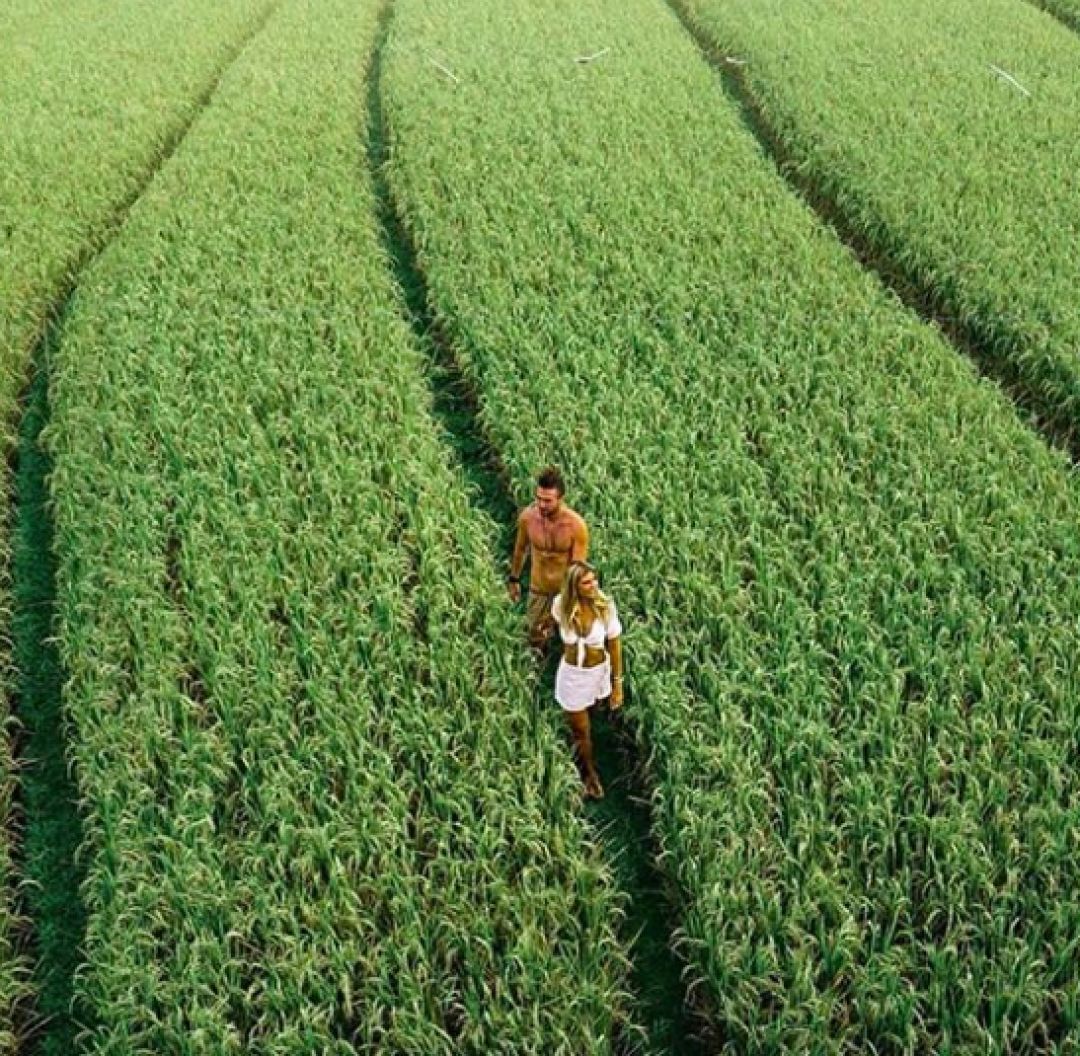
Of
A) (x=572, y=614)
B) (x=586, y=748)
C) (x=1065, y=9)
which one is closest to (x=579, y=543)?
(x=572, y=614)

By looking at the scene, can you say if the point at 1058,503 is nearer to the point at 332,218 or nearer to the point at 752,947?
the point at 752,947

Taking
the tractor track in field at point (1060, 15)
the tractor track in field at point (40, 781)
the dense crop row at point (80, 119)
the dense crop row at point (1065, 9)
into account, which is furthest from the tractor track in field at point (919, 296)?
the dense crop row at point (80, 119)

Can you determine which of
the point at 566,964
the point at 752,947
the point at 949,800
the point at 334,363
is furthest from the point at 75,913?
the point at 334,363

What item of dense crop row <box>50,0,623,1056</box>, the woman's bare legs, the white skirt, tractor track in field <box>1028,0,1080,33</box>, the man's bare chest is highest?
tractor track in field <box>1028,0,1080,33</box>

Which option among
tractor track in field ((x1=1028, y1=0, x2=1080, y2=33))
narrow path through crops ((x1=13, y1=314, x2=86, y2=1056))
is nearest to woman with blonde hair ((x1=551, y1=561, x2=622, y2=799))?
narrow path through crops ((x1=13, y1=314, x2=86, y2=1056))

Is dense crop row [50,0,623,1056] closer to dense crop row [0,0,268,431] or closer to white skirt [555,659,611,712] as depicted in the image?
white skirt [555,659,611,712]

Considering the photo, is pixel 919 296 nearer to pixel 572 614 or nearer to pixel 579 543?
pixel 579 543
